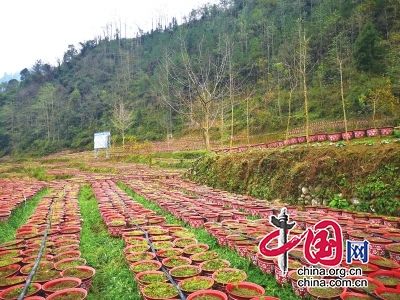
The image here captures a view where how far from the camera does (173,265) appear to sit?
4.88 metres

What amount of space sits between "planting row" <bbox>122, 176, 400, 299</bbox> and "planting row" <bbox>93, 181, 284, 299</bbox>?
0.55 metres

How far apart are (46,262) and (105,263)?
103 cm

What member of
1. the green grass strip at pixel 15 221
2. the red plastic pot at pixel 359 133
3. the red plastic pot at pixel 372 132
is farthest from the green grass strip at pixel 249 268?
the red plastic pot at pixel 359 133

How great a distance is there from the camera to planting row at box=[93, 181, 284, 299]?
394 cm

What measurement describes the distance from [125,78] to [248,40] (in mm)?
26153

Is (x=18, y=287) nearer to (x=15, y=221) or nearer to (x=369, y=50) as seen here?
(x=15, y=221)

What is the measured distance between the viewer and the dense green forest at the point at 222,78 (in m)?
25.1

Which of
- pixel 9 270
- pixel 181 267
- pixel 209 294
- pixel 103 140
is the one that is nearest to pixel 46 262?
pixel 9 270

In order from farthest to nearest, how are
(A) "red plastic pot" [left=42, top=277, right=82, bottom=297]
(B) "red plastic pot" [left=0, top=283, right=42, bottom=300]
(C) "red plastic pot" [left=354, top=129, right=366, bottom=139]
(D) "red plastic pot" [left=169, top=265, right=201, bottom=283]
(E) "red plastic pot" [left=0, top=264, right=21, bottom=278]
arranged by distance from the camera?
(C) "red plastic pot" [left=354, top=129, right=366, bottom=139], (E) "red plastic pot" [left=0, top=264, right=21, bottom=278], (D) "red plastic pot" [left=169, top=265, right=201, bottom=283], (A) "red plastic pot" [left=42, top=277, right=82, bottom=297], (B) "red plastic pot" [left=0, top=283, right=42, bottom=300]

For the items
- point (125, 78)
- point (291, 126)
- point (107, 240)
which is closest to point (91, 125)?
point (125, 78)

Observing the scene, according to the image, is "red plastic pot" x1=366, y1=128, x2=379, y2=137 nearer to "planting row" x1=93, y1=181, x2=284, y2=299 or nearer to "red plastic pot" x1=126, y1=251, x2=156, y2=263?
"planting row" x1=93, y1=181, x2=284, y2=299

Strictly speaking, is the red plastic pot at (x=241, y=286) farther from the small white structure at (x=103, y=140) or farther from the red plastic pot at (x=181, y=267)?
the small white structure at (x=103, y=140)

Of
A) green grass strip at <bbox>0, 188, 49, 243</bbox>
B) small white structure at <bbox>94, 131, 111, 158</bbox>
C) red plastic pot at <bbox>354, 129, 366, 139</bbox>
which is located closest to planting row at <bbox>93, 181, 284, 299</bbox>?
green grass strip at <bbox>0, 188, 49, 243</bbox>

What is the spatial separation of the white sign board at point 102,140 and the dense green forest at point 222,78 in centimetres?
546
